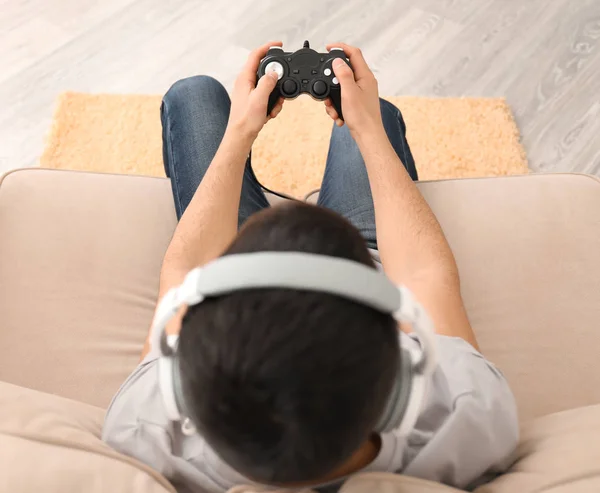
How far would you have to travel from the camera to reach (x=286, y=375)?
0.33m

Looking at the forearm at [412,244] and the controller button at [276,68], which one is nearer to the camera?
the forearm at [412,244]

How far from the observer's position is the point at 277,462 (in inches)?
13.9

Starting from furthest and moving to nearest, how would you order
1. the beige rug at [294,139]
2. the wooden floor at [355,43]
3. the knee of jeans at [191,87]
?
the wooden floor at [355,43]
the beige rug at [294,139]
the knee of jeans at [191,87]

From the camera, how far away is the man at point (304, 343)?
33 cm

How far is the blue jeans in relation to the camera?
86 cm

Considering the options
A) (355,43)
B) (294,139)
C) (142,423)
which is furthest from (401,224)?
(355,43)

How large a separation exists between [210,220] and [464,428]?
44 cm

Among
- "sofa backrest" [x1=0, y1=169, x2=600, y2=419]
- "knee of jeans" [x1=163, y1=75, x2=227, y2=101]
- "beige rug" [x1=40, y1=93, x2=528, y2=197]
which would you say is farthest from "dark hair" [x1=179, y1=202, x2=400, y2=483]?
"beige rug" [x1=40, y1=93, x2=528, y2=197]

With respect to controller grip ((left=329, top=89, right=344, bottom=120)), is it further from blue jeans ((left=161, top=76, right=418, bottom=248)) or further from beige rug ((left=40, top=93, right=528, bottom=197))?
beige rug ((left=40, top=93, right=528, bottom=197))

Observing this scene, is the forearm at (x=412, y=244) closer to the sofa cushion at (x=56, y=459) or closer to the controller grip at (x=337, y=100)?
the controller grip at (x=337, y=100)

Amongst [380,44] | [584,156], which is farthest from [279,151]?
[584,156]

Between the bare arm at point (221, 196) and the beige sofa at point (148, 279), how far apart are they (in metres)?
0.11

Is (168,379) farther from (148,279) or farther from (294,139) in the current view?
(294,139)

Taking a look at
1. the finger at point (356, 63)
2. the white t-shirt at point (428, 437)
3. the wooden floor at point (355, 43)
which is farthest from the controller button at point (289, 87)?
the wooden floor at point (355, 43)
